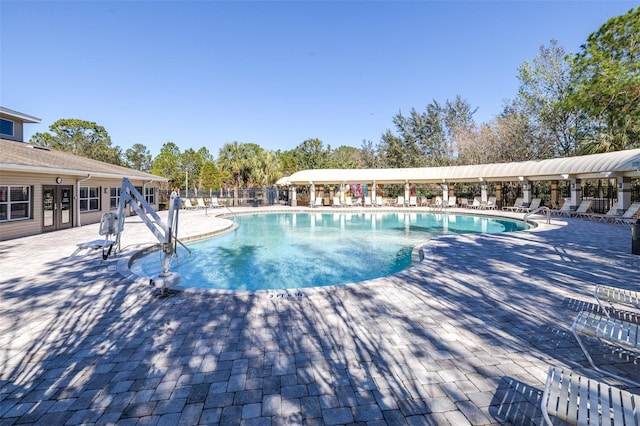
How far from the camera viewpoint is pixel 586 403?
6.57ft

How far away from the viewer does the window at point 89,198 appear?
14.7 meters

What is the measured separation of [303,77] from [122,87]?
48.1 feet

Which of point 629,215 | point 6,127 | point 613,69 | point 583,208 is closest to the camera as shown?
point 613,69

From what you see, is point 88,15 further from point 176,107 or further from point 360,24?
point 176,107

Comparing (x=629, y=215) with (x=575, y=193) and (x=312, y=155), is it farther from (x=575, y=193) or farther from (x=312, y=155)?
(x=312, y=155)

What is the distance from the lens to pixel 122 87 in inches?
878

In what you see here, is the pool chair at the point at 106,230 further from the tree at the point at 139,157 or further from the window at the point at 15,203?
the tree at the point at 139,157

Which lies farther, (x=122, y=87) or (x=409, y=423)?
(x=122, y=87)

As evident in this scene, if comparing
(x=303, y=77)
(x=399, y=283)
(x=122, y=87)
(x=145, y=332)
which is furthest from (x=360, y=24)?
(x=145, y=332)

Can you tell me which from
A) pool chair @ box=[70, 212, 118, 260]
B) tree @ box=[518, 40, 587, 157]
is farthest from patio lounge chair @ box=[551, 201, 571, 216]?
pool chair @ box=[70, 212, 118, 260]

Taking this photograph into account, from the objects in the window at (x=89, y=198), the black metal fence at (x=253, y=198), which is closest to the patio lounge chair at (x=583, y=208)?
the black metal fence at (x=253, y=198)

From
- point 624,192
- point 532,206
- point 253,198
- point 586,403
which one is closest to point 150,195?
point 253,198

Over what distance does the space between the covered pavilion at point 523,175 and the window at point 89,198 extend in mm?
14851

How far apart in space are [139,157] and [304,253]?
71647mm
